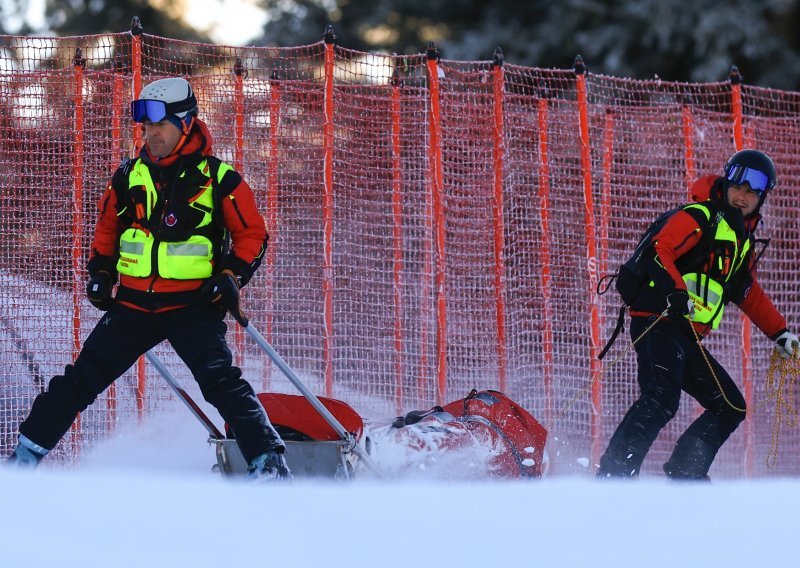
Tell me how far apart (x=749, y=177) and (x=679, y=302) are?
78cm

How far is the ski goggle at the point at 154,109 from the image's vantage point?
5230 mm

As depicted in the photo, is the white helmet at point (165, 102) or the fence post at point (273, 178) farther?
the fence post at point (273, 178)

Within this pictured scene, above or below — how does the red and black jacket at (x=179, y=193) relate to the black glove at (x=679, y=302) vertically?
above

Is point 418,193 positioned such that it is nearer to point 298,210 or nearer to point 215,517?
point 298,210

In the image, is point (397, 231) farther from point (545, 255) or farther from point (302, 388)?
point (302, 388)

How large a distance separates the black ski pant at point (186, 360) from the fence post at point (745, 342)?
4357mm

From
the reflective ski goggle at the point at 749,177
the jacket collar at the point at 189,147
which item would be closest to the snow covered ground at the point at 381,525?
the jacket collar at the point at 189,147

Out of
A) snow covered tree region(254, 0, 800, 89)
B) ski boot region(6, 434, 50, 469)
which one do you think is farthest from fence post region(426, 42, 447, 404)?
snow covered tree region(254, 0, 800, 89)

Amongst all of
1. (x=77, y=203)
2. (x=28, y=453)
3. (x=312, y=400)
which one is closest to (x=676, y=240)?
(x=312, y=400)

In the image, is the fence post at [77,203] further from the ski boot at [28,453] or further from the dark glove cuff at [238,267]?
the dark glove cuff at [238,267]

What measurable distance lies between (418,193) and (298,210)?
774 millimetres

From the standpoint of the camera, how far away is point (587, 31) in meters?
15.9

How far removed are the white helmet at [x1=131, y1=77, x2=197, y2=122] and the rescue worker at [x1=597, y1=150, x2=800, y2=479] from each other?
2274mm

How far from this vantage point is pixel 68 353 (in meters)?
6.99
